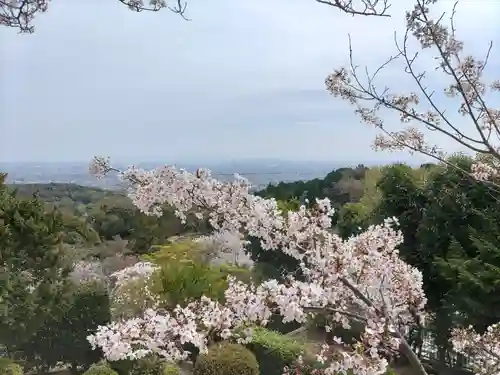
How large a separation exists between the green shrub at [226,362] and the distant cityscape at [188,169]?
201 cm

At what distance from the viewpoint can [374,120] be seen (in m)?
2.66

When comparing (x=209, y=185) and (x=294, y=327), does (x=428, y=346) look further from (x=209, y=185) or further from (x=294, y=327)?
(x=209, y=185)

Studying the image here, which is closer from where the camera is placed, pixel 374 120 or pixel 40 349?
pixel 374 120

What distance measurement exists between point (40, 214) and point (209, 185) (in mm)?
6582

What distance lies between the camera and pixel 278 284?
2.10 meters

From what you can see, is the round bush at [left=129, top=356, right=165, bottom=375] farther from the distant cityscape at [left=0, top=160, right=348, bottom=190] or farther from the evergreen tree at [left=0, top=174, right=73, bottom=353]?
the distant cityscape at [left=0, top=160, right=348, bottom=190]

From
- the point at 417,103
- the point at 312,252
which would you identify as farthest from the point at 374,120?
the point at 312,252

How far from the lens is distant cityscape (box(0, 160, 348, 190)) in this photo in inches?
99.8

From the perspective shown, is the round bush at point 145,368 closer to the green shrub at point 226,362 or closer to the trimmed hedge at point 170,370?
Result: the trimmed hedge at point 170,370

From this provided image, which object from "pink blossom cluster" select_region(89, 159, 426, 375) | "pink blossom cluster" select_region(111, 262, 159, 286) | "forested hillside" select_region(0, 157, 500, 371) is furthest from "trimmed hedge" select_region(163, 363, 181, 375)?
"pink blossom cluster" select_region(89, 159, 426, 375)

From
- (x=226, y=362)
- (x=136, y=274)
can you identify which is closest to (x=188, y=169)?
(x=226, y=362)

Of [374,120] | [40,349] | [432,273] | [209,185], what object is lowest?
[40,349]

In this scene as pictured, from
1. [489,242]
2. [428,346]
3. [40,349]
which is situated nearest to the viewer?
[489,242]

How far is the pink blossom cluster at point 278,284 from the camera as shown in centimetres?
200
